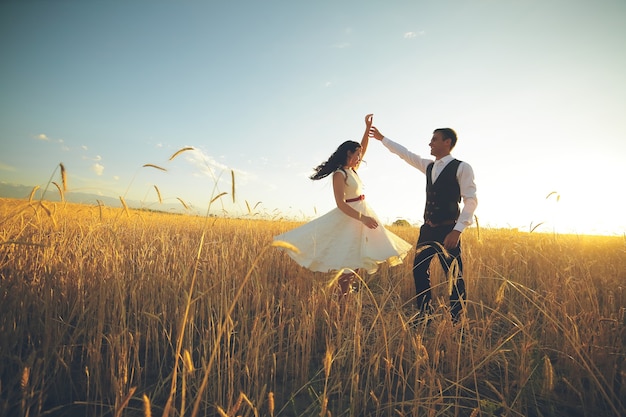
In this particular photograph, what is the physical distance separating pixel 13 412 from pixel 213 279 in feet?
5.60

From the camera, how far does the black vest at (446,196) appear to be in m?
3.12

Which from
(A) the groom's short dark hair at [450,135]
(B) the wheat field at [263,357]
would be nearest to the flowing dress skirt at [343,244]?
(B) the wheat field at [263,357]

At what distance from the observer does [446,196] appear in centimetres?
314

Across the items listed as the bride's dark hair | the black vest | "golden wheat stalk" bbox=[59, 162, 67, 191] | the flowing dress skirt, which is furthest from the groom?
"golden wheat stalk" bbox=[59, 162, 67, 191]

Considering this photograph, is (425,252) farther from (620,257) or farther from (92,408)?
(620,257)

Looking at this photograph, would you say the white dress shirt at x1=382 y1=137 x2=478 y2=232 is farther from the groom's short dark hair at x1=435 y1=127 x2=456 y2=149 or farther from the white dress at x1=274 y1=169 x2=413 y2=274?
the white dress at x1=274 y1=169 x2=413 y2=274

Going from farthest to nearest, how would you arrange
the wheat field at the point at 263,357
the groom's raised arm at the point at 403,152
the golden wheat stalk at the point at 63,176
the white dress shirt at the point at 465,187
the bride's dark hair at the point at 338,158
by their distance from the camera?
the groom's raised arm at the point at 403,152, the bride's dark hair at the point at 338,158, the white dress shirt at the point at 465,187, the golden wheat stalk at the point at 63,176, the wheat field at the point at 263,357

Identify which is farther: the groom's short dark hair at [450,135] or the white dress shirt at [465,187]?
the groom's short dark hair at [450,135]

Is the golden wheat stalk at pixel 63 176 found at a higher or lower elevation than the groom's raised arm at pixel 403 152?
lower

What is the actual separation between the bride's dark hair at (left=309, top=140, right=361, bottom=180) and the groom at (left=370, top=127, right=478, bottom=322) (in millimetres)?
980

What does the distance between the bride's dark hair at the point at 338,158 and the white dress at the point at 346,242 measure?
195 mm

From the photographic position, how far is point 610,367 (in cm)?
209

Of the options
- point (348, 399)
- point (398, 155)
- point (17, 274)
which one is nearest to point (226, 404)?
point (348, 399)

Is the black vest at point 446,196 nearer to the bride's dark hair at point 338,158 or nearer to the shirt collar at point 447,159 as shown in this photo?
the shirt collar at point 447,159
